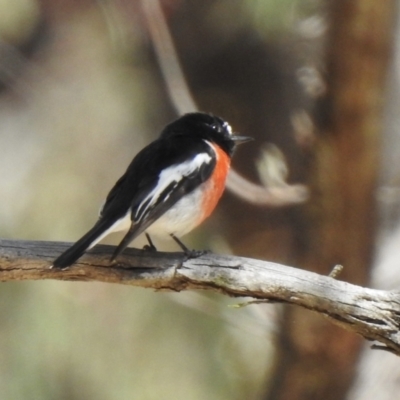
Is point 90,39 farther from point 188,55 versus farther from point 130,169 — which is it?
point 130,169

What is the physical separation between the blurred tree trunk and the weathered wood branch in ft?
5.47

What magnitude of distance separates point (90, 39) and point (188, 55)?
838 mm

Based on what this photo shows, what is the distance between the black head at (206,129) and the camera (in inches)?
130

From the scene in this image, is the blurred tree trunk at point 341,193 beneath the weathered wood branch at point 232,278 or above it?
above

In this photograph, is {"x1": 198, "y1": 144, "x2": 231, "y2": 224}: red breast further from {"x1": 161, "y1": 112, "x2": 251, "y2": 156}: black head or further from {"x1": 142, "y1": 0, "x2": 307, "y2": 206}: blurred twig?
{"x1": 142, "y1": 0, "x2": 307, "y2": 206}: blurred twig

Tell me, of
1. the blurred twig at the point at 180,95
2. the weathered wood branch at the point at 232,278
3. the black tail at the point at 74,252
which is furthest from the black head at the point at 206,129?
the blurred twig at the point at 180,95

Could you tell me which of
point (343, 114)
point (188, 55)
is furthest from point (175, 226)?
point (188, 55)

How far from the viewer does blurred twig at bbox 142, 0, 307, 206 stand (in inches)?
174

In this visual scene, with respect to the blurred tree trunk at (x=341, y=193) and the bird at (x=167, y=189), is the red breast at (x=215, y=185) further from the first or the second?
the blurred tree trunk at (x=341, y=193)

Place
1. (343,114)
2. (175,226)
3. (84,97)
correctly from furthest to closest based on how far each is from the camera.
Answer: (84,97)
(343,114)
(175,226)

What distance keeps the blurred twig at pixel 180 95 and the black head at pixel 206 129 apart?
1.07 m

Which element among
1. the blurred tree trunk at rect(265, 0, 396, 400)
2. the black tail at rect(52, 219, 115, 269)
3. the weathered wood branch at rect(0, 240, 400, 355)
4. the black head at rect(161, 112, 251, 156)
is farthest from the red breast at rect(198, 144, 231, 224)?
the blurred tree trunk at rect(265, 0, 396, 400)

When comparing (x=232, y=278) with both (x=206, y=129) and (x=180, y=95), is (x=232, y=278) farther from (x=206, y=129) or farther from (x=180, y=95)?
(x=180, y=95)

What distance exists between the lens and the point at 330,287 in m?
2.48
